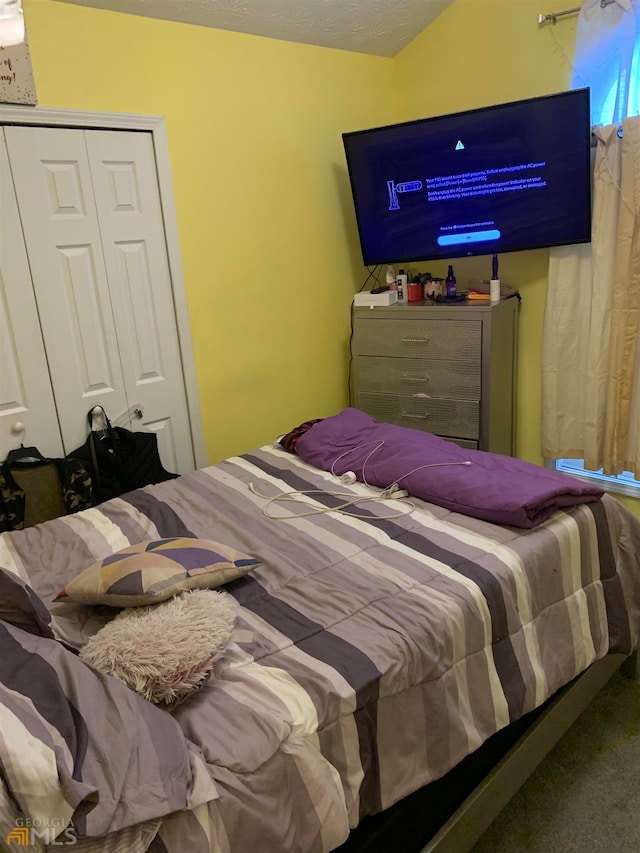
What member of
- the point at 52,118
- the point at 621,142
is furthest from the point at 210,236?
the point at 621,142

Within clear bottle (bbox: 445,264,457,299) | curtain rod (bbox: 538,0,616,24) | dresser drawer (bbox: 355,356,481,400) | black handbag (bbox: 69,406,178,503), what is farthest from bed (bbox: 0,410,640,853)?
curtain rod (bbox: 538,0,616,24)

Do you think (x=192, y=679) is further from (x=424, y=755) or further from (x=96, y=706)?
(x=424, y=755)

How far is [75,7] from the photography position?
8.02ft

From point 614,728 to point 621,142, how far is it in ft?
7.55

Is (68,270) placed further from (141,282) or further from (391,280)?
(391,280)

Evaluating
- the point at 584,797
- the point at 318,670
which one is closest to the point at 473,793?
the point at 584,797

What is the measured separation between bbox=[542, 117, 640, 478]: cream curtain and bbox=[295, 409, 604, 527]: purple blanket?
1.10 meters

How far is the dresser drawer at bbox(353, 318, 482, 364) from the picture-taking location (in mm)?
3012

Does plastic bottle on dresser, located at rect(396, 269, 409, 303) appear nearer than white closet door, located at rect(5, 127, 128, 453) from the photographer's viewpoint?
No

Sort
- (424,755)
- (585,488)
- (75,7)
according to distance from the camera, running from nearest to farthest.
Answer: (424,755) < (585,488) < (75,7)

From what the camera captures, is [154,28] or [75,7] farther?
[154,28]

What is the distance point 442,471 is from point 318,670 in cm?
90

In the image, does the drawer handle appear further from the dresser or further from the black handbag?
the black handbag

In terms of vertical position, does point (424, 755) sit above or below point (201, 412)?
below
